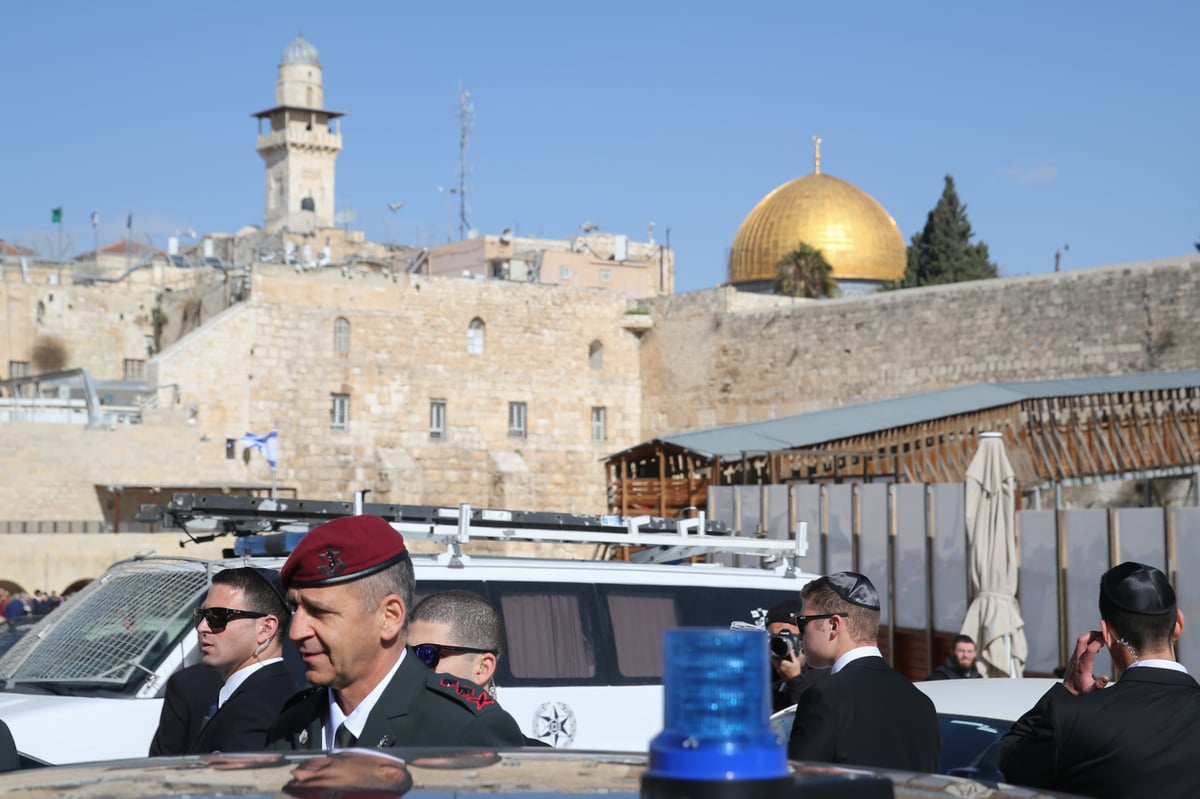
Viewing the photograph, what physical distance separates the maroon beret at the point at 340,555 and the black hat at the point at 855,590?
1474 mm

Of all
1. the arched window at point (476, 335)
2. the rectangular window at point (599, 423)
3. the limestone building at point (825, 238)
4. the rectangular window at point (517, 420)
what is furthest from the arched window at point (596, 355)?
the limestone building at point (825, 238)

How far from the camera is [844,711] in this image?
353 cm

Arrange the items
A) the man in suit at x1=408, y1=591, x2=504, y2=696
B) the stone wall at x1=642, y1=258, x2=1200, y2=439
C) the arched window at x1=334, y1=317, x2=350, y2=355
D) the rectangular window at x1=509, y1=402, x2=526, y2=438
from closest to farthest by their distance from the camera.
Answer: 1. the man in suit at x1=408, y1=591, x2=504, y2=696
2. the stone wall at x1=642, y1=258, x2=1200, y2=439
3. the arched window at x1=334, y1=317, x2=350, y2=355
4. the rectangular window at x1=509, y1=402, x2=526, y2=438

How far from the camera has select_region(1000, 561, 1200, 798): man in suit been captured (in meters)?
3.08

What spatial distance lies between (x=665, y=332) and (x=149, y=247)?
27.1m

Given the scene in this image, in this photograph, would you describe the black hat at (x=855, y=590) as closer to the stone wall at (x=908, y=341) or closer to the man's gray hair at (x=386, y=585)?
the man's gray hair at (x=386, y=585)

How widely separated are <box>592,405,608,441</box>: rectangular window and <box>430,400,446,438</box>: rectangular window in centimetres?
378

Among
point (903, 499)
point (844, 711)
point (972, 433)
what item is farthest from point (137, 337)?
point (844, 711)

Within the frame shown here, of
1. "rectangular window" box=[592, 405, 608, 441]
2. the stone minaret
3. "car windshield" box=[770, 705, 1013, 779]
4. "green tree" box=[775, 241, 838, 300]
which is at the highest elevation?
the stone minaret

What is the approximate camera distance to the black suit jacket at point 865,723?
350cm

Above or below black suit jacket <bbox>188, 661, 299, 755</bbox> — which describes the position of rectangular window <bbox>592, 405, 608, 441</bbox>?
above

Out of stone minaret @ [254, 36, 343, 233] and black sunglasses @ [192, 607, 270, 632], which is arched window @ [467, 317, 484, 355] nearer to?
stone minaret @ [254, 36, 343, 233]

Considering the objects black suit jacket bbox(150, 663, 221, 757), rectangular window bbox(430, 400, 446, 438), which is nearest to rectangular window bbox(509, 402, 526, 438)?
rectangular window bbox(430, 400, 446, 438)

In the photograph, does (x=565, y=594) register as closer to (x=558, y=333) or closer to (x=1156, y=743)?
(x=1156, y=743)
